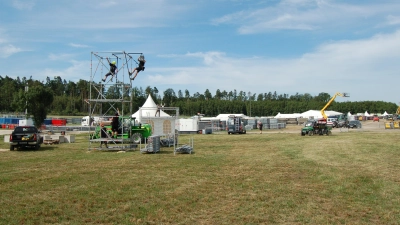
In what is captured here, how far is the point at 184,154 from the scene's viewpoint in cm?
1891

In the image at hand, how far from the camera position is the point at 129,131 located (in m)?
24.0

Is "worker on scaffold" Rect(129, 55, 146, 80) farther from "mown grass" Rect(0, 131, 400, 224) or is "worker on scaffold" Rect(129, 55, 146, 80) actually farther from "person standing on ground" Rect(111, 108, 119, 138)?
"mown grass" Rect(0, 131, 400, 224)

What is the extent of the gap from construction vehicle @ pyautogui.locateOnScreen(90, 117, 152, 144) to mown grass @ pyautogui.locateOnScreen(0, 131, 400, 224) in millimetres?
7086

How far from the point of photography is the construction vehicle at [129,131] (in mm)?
22672

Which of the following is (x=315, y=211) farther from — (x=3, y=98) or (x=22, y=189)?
(x=3, y=98)

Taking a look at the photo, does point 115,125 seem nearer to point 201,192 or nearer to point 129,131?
point 129,131

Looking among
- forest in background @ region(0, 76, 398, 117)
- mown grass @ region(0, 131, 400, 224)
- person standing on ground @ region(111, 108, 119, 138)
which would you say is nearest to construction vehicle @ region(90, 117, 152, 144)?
person standing on ground @ region(111, 108, 119, 138)

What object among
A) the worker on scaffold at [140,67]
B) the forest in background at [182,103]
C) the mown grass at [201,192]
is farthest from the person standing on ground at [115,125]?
the forest in background at [182,103]

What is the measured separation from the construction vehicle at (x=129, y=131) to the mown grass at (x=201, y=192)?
23.2 ft

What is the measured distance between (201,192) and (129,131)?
49.7 feet

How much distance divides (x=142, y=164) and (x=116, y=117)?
765 centimetres

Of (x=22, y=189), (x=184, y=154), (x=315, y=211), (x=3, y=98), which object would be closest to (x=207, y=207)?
(x=315, y=211)

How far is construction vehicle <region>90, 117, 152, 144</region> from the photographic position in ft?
74.4

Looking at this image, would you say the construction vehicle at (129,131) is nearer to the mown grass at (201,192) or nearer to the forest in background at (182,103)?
the mown grass at (201,192)
